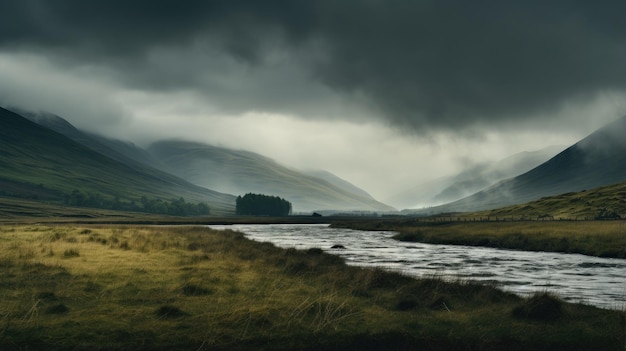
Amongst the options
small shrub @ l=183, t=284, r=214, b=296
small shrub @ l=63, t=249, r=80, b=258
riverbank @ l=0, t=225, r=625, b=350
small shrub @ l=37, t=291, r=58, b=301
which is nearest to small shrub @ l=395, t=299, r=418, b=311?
riverbank @ l=0, t=225, r=625, b=350

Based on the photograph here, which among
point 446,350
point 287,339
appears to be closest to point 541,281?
point 446,350

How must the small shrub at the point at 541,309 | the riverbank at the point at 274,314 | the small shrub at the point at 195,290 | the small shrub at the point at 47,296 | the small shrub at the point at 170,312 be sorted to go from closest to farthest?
the riverbank at the point at 274,314 < the small shrub at the point at 170,312 < the small shrub at the point at 541,309 < the small shrub at the point at 47,296 < the small shrub at the point at 195,290

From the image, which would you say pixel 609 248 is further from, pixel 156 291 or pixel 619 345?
pixel 156 291

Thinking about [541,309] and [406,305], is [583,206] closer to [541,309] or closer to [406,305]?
[541,309]

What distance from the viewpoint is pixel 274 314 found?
21984 mm

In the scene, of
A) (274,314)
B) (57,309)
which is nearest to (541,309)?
(274,314)

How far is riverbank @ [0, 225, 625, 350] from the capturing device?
1894 cm

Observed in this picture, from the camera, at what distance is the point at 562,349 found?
19.1m

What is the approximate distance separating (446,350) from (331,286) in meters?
11.1

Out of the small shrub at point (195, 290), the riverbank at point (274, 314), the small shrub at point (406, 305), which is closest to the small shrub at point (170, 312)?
the riverbank at point (274, 314)

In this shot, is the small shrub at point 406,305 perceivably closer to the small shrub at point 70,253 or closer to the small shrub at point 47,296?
the small shrub at point 47,296

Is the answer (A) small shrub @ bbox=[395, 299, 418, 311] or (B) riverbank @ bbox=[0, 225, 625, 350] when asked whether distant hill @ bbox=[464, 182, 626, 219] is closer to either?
(B) riverbank @ bbox=[0, 225, 625, 350]

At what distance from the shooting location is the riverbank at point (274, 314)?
62.1ft

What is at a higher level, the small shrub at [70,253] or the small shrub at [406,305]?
the small shrub at [406,305]
